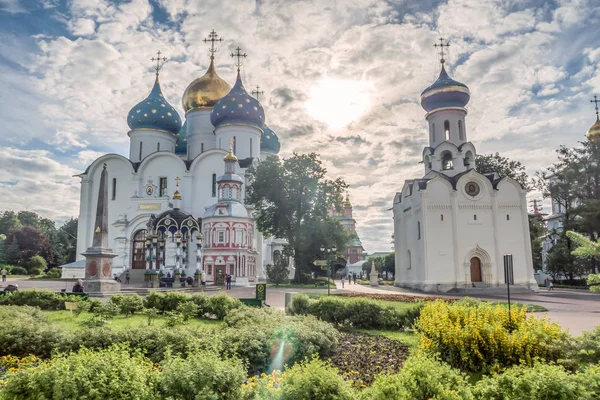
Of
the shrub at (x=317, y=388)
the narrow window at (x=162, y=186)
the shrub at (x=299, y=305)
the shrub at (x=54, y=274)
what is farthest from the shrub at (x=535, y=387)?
the shrub at (x=54, y=274)

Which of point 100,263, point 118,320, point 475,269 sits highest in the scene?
point 100,263

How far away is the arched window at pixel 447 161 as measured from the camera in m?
31.8

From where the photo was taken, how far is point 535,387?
3938mm

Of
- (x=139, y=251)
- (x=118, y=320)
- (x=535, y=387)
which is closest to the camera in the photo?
(x=535, y=387)

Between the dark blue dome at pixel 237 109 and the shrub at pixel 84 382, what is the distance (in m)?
37.2

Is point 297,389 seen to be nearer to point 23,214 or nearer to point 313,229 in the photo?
point 313,229

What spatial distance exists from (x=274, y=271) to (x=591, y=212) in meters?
23.1

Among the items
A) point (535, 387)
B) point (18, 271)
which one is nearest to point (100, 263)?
point (535, 387)

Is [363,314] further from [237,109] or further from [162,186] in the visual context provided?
[162,186]

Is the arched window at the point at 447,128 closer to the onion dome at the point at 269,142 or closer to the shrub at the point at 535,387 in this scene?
the onion dome at the point at 269,142

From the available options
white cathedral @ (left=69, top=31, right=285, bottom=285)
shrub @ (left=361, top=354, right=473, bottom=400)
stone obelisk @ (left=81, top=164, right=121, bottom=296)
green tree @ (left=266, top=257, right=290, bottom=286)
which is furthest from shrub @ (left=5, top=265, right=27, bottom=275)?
shrub @ (left=361, top=354, right=473, bottom=400)

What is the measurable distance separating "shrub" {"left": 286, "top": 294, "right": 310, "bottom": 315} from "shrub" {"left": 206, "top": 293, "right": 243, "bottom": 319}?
146cm

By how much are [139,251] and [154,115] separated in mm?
13345

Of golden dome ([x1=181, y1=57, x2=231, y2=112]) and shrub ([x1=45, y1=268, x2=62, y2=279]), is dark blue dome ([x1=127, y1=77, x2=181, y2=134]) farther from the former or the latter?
shrub ([x1=45, y1=268, x2=62, y2=279])
